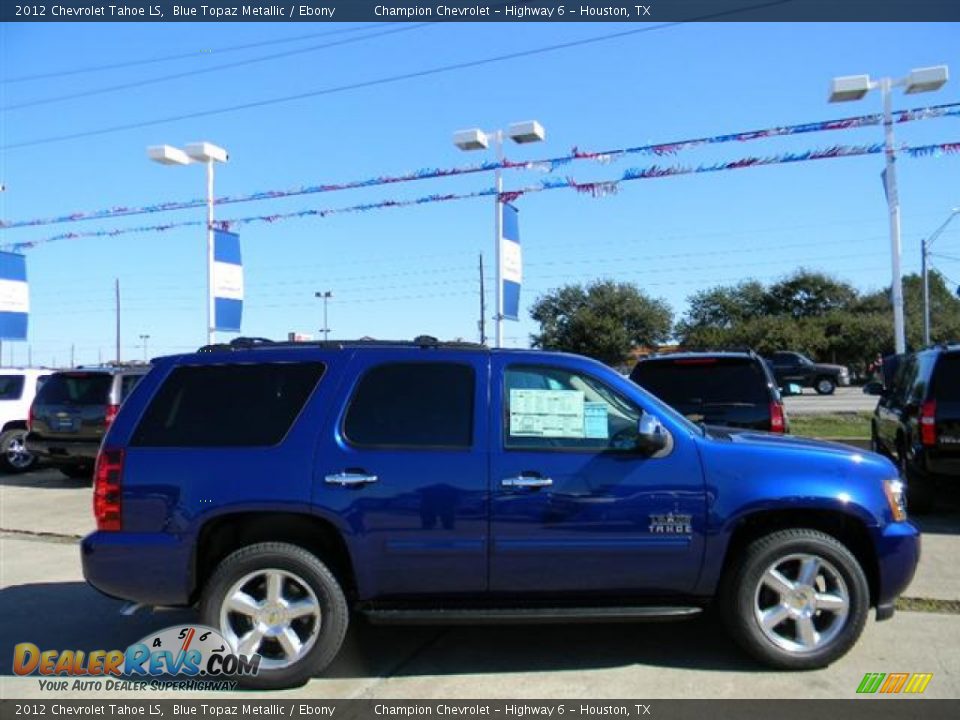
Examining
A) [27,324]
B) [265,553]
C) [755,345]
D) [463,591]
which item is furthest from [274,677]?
[755,345]

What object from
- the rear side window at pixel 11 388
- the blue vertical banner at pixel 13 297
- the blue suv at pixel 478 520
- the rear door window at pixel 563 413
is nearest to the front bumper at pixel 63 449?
the rear side window at pixel 11 388

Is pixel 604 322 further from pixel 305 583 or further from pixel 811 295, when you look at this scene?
pixel 305 583

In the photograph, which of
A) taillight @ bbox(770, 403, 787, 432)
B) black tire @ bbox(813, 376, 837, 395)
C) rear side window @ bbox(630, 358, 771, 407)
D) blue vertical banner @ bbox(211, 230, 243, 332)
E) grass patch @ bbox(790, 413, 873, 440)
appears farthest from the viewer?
black tire @ bbox(813, 376, 837, 395)

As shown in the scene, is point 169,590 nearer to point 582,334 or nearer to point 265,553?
point 265,553

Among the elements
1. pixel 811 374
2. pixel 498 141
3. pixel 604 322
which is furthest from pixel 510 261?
pixel 604 322

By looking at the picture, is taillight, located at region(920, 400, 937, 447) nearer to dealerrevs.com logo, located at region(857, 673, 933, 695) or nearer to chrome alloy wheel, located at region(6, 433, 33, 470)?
dealerrevs.com logo, located at region(857, 673, 933, 695)

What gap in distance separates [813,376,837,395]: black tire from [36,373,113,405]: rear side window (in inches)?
1234

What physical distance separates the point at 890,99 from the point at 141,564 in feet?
47.5

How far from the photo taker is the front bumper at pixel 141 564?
452 cm

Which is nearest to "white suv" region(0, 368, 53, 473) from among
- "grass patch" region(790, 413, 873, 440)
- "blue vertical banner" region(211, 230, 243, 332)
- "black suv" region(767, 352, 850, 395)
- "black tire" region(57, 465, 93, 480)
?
"black tire" region(57, 465, 93, 480)

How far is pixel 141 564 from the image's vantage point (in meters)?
4.52

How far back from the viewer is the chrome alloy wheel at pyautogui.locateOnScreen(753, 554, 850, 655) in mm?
4570

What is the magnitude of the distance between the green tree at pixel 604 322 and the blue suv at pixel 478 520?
54.3m
